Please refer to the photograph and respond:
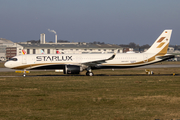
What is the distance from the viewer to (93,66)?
41.5 metres

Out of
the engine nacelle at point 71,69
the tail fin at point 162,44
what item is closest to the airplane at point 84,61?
the tail fin at point 162,44

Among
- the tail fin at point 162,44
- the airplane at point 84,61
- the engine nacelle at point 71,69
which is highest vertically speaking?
the tail fin at point 162,44

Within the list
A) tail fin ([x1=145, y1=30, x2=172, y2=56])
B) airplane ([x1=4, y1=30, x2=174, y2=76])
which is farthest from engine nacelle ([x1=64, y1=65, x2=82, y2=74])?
tail fin ([x1=145, y1=30, x2=172, y2=56])

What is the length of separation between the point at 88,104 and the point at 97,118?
13.2ft

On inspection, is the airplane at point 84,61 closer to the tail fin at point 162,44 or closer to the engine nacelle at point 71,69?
the tail fin at point 162,44

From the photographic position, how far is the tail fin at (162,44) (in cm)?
4303

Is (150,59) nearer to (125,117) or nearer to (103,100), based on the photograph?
(103,100)

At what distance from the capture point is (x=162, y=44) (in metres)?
43.3

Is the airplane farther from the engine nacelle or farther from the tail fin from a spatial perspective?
the engine nacelle

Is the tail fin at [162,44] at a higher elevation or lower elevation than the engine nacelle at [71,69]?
higher

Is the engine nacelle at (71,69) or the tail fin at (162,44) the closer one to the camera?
the engine nacelle at (71,69)

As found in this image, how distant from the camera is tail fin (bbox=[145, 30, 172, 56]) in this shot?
43031 mm

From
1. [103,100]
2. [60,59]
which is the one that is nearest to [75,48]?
A: [60,59]

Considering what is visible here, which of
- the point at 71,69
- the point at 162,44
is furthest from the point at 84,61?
the point at 162,44
